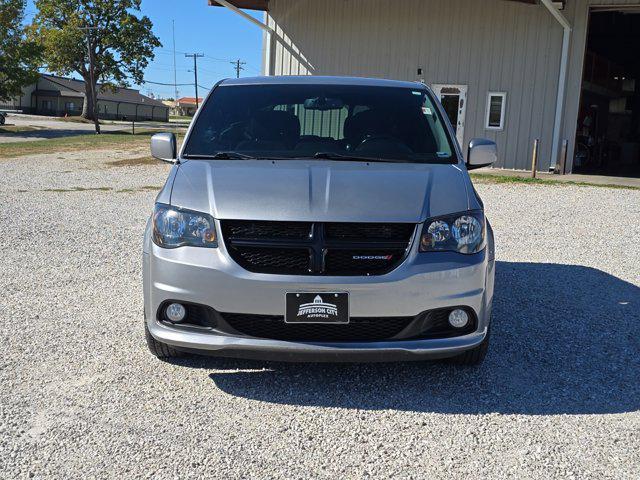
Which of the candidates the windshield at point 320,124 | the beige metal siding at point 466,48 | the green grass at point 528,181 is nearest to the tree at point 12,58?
the beige metal siding at point 466,48

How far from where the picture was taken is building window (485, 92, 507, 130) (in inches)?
778

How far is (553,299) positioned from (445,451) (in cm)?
310

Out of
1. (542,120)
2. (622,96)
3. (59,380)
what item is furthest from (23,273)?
(622,96)

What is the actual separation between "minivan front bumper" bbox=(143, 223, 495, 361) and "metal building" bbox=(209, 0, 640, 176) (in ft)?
50.4

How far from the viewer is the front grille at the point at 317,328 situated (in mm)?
3488

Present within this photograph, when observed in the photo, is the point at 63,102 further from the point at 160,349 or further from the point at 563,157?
the point at 160,349

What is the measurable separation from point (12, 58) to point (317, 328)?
146 feet

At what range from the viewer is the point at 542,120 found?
19.3 metres

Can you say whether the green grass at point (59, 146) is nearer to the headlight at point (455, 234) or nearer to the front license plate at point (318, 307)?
the front license plate at point (318, 307)

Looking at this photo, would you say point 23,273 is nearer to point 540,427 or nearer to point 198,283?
point 198,283

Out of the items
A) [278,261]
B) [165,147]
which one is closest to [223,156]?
[165,147]

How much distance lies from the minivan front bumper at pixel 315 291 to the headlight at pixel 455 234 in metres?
0.06

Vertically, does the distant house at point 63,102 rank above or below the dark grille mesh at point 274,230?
above

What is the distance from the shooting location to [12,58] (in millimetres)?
42031
